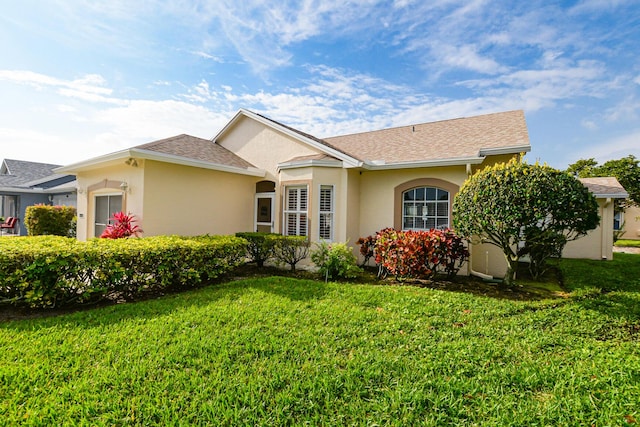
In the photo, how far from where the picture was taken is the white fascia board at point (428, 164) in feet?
29.1

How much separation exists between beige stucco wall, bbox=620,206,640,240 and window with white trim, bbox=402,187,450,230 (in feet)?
85.5

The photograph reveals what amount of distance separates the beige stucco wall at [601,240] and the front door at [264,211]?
1535cm

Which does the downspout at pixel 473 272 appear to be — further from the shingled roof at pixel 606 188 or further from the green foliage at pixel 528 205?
the shingled roof at pixel 606 188

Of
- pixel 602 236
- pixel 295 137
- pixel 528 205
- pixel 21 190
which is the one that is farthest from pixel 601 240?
pixel 21 190

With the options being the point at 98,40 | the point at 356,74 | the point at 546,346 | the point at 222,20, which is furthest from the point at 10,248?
the point at 356,74

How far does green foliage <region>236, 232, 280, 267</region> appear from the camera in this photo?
988cm

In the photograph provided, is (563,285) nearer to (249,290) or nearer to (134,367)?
(249,290)

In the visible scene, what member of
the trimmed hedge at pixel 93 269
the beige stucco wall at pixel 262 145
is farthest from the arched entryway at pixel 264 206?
the trimmed hedge at pixel 93 269

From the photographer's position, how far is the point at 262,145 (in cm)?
1268

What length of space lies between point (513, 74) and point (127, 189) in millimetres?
15414

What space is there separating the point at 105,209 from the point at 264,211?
6.23 m

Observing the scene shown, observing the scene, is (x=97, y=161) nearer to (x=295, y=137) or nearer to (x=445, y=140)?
(x=295, y=137)

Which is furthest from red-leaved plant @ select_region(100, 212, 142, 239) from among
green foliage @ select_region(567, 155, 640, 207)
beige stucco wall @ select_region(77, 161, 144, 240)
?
green foliage @ select_region(567, 155, 640, 207)

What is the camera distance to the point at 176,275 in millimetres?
7168
